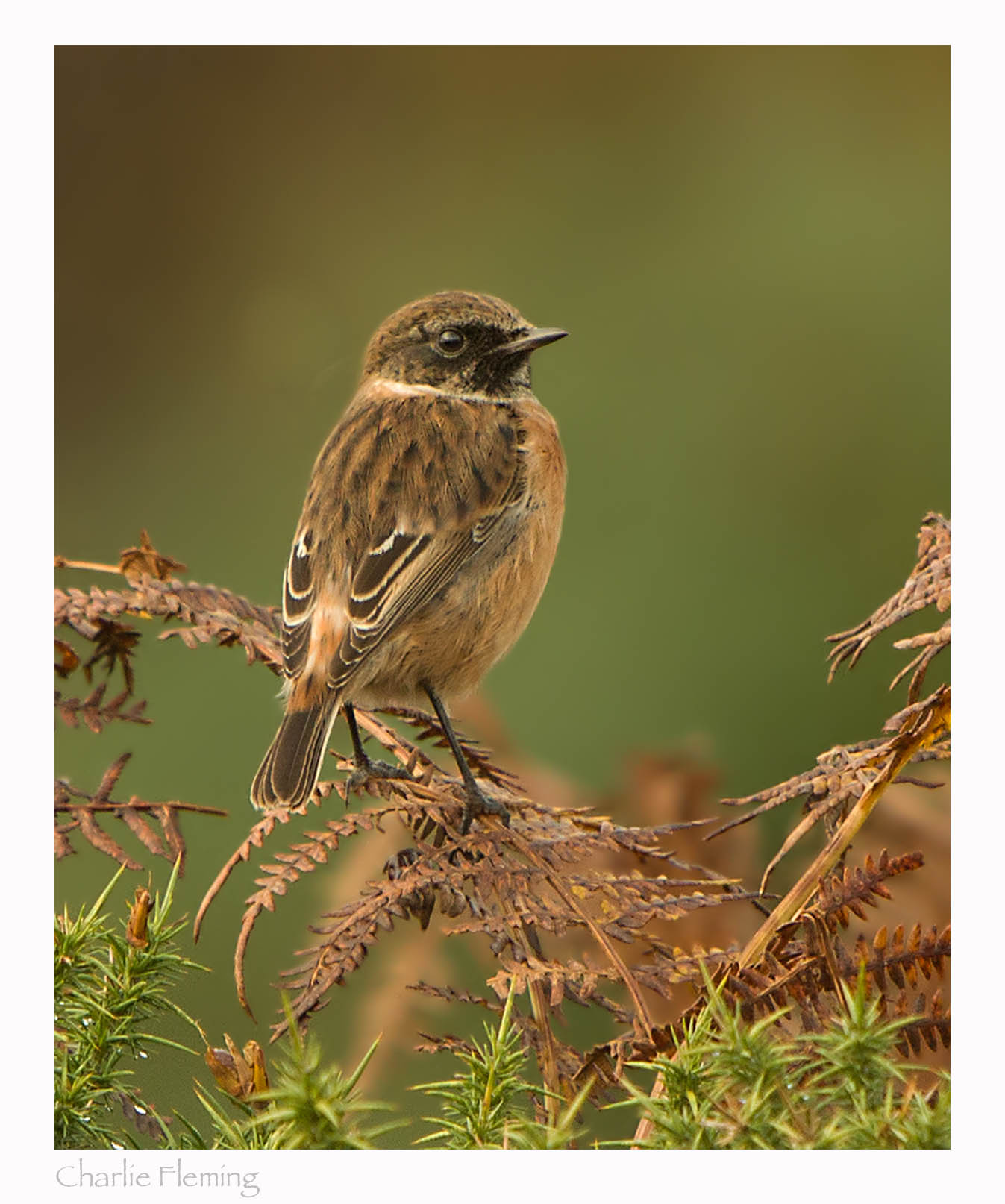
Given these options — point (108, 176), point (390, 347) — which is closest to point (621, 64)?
point (108, 176)

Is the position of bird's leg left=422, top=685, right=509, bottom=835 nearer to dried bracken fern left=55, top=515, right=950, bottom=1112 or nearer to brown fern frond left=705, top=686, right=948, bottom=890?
dried bracken fern left=55, top=515, right=950, bottom=1112

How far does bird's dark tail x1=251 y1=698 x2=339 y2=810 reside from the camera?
9.57 feet

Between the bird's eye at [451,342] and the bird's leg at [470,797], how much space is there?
1654mm

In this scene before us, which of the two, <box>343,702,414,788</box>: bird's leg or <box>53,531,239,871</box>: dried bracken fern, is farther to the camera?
<box>343,702,414,788</box>: bird's leg

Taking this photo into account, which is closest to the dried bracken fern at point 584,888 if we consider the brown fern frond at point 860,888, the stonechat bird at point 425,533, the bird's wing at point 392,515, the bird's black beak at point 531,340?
the brown fern frond at point 860,888

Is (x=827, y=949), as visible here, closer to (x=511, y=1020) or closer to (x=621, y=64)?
(x=511, y=1020)

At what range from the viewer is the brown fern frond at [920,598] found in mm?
2418

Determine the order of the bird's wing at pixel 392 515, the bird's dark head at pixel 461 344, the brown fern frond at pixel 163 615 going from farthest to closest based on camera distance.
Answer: the bird's dark head at pixel 461 344 < the bird's wing at pixel 392 515 < the brown fern frond at pixel 163 615

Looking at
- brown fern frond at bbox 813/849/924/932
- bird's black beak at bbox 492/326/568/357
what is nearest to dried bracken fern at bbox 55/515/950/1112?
brown fern frond at bbox 813/849/924/932

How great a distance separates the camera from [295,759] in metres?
3.07

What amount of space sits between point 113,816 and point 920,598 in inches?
61.6

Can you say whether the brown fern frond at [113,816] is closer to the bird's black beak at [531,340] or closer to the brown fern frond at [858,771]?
the brown fern frond at [858,771]

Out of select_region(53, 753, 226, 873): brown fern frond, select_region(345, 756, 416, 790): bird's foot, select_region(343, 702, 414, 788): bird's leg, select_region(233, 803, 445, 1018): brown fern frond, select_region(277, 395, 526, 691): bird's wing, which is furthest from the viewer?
select_region(277, 395, 526, 691): bird's wing

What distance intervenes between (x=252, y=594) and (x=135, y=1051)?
6.86 feet
